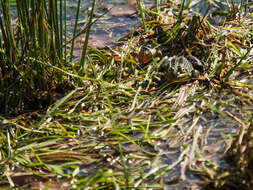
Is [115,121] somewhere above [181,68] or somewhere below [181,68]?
→ below

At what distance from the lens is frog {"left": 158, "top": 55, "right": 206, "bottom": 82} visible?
200cm

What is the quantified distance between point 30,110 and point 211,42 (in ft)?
4.36

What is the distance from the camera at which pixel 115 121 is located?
1.76 m

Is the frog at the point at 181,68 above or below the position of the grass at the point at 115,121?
above

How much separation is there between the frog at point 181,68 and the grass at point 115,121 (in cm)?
4

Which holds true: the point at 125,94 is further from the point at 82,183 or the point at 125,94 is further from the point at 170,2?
the point at 170,2

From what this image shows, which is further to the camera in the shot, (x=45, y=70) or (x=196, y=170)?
(x=45, y=70)

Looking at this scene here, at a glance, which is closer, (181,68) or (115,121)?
(115,121)

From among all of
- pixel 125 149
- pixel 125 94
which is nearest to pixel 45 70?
pixel 125 94

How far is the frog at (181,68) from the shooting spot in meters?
2.00

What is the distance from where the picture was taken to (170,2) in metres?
3.11

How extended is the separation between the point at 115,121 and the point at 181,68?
568mm

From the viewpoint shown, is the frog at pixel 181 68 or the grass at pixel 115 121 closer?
the grass at pixel 115 121

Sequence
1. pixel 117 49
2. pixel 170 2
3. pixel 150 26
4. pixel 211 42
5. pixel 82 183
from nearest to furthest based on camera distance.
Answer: pixel 82 183
pixel 211 42
pixel 117 49
pixel 150 26
pixel 170 2
